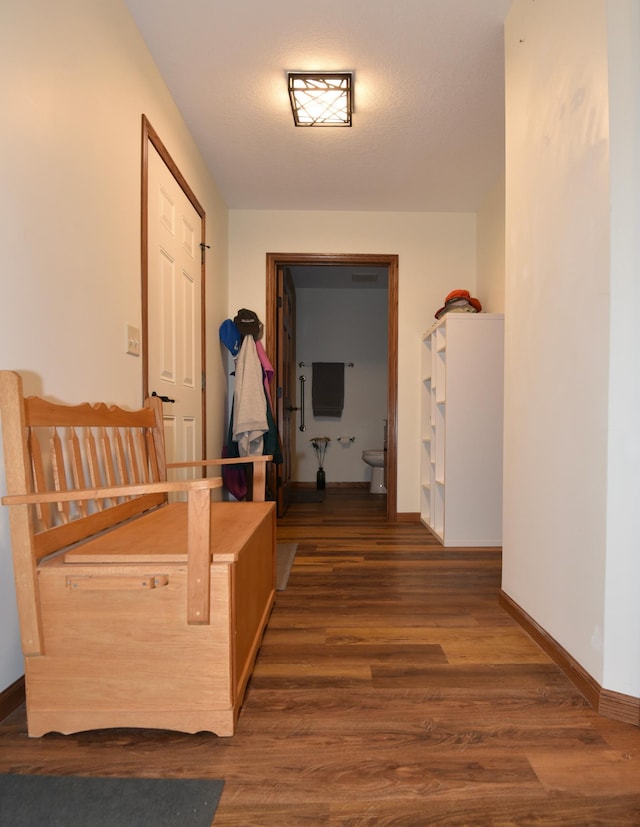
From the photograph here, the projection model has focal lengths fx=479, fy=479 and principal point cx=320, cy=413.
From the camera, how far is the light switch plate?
193 centimetres

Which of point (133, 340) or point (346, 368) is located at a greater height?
point (346, 368)

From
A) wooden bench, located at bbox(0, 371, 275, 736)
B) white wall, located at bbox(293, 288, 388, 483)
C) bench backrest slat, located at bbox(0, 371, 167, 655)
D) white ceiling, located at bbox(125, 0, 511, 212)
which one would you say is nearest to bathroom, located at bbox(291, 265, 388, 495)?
white wall, located at bbox(293, 288, 388, 483)

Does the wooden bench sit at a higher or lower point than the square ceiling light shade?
lower

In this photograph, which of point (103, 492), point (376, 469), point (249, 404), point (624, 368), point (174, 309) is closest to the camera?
point (103, 492)

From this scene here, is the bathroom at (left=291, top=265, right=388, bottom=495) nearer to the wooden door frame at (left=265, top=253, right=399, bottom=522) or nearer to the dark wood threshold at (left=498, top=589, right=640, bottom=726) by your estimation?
Answer: the wooden door frame at (left=265, top=253, right=399, bottom=522)

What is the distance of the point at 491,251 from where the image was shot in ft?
11.4

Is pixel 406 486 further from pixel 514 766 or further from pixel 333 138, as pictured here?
pixel 514 766

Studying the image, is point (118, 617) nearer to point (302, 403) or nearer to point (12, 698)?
point (12, 698)

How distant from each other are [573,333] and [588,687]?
3.31 feet

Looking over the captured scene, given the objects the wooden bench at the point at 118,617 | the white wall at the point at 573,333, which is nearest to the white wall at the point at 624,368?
the white wall at the point at 573,333

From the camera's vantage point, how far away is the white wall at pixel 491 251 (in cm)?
329

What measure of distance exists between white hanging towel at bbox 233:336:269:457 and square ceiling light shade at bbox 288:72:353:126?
1479 millimetres

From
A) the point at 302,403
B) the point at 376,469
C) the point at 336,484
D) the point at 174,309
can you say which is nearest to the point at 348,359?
the point at 302,403

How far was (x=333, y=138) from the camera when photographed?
9.16 feet
